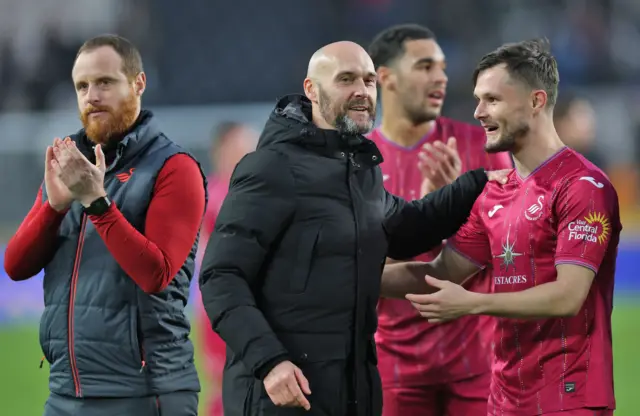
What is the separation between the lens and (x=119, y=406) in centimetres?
459

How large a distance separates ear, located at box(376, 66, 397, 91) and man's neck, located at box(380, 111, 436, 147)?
7.7 inches

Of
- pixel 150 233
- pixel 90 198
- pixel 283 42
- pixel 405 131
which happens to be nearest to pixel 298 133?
pixel 150 233

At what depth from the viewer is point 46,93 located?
16.6 metres

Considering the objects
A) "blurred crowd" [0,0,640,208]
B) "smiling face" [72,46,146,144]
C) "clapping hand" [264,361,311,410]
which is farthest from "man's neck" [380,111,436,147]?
"blurred crowd" [0,0,640,208]

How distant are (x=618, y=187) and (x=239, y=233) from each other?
13.1 meters

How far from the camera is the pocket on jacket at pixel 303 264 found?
170 inches

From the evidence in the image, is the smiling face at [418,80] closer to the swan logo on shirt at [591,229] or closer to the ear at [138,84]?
the ear at [138,84]

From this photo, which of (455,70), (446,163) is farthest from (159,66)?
(446,163)

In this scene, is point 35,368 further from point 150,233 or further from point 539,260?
point 539,260

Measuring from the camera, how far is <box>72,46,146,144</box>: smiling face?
4.80 metres

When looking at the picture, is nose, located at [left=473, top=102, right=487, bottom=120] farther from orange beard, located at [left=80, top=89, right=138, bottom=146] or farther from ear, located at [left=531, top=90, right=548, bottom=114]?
orange beard, located at [left=80, top=89, right=138, bottom=146]

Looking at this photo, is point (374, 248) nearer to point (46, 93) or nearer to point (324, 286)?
point (324, 286)

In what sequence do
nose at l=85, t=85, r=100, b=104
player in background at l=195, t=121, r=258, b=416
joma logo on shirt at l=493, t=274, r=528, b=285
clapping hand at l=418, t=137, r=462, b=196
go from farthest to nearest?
player in background at l=195, t=121, r=258, b=416, clapping hand at l=418, t=137, r=462, b=196, nose at l=85, t=85, r=100, b=104, joma logo on shirt at l=493, t=274, r=528, b=285

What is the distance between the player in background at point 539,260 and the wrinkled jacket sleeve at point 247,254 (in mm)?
576
